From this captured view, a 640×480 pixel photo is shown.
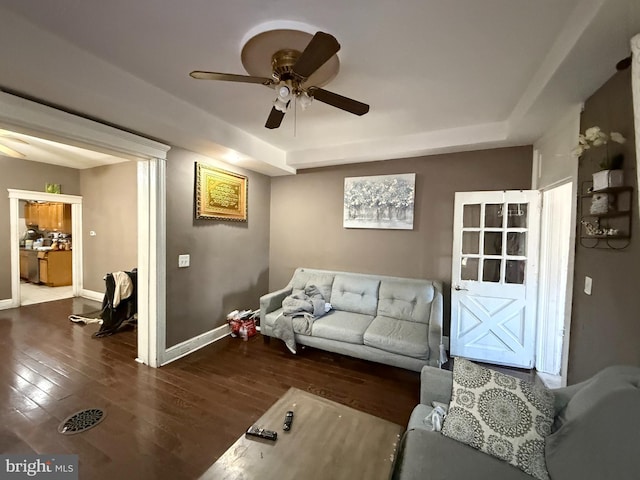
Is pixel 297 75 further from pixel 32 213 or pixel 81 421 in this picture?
pixel 32 213

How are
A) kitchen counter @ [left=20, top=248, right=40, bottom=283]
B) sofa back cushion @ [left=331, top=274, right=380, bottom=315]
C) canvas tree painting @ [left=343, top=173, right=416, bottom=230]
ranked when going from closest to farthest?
sofa back cushion @ [left=331, top=274, right=380, bottom=315]
canvas tree painting @ [left=343, top=173, right=416, bottom=230]
kitchen counter @ [left=20, top=248, right=40, bottom=283]

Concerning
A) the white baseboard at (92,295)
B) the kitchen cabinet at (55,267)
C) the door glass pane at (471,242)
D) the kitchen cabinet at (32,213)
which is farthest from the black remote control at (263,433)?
the kitchen cabinet at (32,213)

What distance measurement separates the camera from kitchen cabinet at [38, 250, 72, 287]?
5676mm

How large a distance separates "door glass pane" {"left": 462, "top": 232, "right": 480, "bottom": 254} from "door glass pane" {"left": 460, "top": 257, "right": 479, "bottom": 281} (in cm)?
10

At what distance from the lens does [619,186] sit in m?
1.50

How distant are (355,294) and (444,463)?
2246 millimetres

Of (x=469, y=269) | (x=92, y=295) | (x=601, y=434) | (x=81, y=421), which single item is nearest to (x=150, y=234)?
(x=81, y=421)

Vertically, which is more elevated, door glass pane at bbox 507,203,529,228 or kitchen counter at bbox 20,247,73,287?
door glass pane at bbox 507,203,529,228

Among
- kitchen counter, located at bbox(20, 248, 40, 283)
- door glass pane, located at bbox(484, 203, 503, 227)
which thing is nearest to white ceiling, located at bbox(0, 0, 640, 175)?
door glass pane, located at bbox(484, 203, 503, 227)

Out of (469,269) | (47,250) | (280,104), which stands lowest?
(47,250)

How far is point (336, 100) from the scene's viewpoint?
1715mm

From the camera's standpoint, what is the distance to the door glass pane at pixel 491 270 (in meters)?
2.88

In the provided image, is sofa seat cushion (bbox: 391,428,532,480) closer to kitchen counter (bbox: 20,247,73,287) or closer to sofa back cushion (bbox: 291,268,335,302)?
sofa back cushion (bbox: 291,268,335,302)

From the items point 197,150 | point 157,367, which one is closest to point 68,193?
point 197,150
